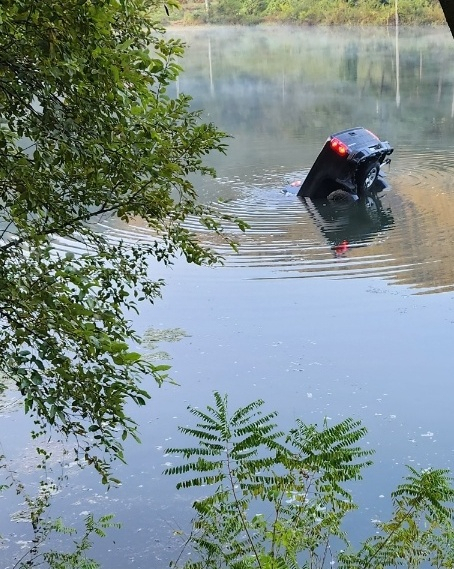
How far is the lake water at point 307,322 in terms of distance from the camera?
546 centimetres

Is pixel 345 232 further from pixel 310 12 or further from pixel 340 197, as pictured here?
pixel 310 12

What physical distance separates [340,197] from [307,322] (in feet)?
16.8

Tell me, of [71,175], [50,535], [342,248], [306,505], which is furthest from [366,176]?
[71,175]

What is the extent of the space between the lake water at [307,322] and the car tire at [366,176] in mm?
366

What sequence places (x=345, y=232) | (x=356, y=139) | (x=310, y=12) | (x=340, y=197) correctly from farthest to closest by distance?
(x=310, y=12) → (x=340, y=197) → (x=356, y=139) → (x=345, y=232)

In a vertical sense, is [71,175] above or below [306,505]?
above

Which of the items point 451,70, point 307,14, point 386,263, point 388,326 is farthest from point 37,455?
point 307,14

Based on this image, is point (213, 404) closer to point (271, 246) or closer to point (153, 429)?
point (153, 429)

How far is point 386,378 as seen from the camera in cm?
682

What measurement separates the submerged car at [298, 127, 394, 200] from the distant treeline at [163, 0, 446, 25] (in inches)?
969

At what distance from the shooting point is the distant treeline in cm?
3818

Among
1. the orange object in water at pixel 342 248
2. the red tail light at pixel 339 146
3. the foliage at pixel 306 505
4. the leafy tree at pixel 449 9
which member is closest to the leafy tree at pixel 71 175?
the foliage at pixel 306 505

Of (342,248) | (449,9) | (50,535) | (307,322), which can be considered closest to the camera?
(449,9)

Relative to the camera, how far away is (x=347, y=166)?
12641mm
